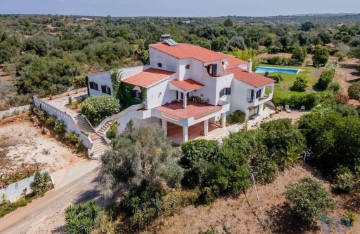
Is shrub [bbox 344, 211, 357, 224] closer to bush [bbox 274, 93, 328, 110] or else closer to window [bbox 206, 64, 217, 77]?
window [bbox 206, 64, 217, 77]

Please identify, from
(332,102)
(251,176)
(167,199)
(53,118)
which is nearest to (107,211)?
(167,199)

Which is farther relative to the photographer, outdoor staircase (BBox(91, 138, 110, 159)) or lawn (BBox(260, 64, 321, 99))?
lawn (BBox(260, 64, 321, 99))

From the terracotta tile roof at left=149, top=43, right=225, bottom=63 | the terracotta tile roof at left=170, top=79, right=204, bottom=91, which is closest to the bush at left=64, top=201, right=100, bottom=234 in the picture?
the terracotta tile roof at left=170, top=79, right=204, bottom=91

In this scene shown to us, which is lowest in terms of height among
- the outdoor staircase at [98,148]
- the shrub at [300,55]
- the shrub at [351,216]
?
the shrub at [351,216]

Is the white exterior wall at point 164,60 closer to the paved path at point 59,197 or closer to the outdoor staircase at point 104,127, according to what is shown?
the outdoor staircase at point 104,127

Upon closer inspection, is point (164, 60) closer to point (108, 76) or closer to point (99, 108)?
point (108, 76)

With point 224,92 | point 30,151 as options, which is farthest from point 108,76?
point 224,92

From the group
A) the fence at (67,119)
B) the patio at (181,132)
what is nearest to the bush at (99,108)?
the fence at (67,119)
